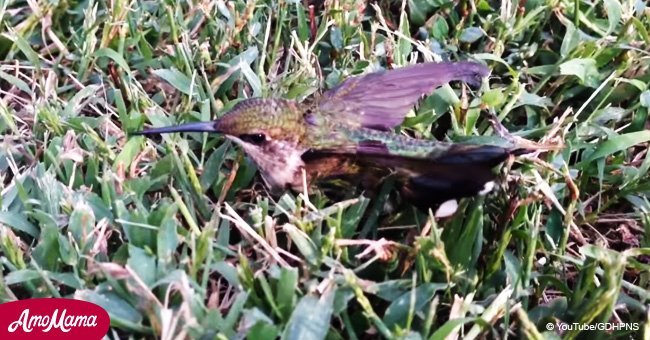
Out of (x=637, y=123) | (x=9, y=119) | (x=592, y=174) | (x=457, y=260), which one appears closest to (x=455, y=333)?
(x=457, y=260)

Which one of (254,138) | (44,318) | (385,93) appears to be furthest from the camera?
(385,93)

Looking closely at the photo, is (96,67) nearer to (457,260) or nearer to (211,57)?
(211,57)

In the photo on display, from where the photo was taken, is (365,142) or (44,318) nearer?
(44,318)

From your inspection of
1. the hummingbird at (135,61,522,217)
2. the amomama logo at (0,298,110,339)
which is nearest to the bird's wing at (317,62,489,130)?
the hummingbird at (135,61,522,217)

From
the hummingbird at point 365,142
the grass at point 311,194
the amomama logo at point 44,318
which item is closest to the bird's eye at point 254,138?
the hummingbird at point 365,142

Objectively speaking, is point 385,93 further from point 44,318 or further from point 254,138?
point 44,318

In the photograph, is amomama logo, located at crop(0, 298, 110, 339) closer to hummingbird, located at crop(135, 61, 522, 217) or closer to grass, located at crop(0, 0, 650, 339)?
grass, located at crop(0, 0, 650, 339)

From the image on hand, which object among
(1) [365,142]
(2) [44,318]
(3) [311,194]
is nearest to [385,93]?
(1) [365,142]
